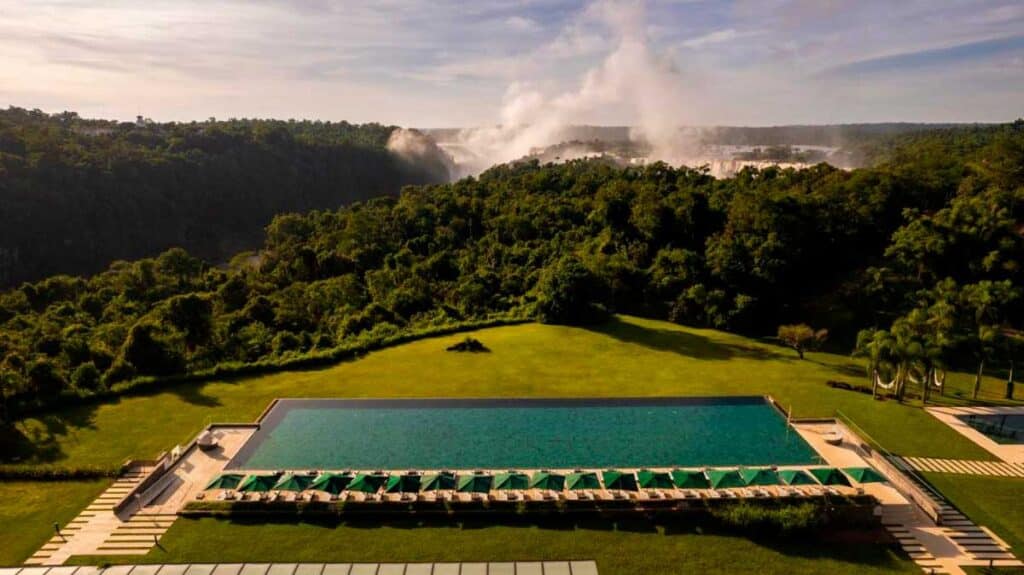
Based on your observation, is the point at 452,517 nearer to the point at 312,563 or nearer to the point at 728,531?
the point at 312,563

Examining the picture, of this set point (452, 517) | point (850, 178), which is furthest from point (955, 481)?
point (850, 178)

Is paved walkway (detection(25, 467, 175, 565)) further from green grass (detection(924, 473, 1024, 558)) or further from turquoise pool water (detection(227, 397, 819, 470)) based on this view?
green grass (detection(924, 473, 1024, 558))

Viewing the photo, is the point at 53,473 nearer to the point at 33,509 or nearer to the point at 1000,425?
the point at 33,509

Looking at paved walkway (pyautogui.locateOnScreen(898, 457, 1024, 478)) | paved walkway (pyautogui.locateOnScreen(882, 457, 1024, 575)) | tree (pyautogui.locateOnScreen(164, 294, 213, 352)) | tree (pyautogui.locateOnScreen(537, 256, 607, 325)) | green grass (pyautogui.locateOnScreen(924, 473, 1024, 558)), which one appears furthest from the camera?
tree (pyautogui.locateOnScreen(537, 256, 607, 325))

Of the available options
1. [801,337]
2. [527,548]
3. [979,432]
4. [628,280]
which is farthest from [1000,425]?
[628,280]

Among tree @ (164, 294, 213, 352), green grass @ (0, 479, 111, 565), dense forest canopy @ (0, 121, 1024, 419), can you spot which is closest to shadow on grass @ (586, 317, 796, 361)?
dense forest canopy @ (0, 121, 1024, 419)
